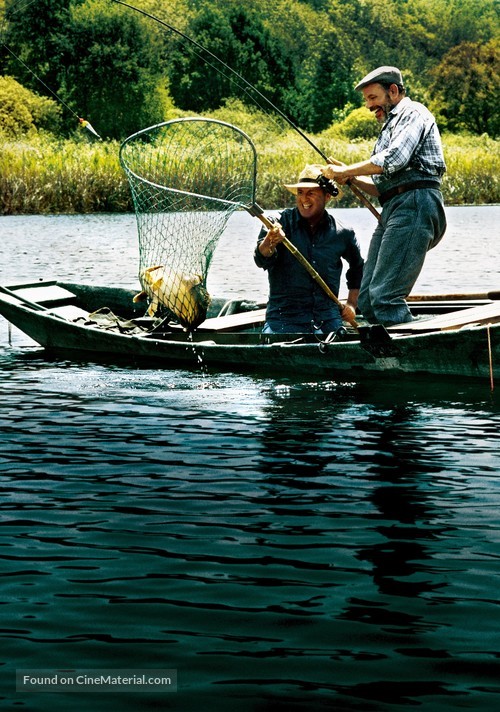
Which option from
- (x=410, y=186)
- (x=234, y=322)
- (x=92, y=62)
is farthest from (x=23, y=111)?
(x=410, y=186)

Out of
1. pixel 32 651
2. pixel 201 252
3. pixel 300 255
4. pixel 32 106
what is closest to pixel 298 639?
pixel 32 651

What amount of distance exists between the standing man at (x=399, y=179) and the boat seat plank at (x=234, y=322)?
1.74 m

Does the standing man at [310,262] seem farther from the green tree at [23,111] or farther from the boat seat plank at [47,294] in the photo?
the green tree at [23,111]

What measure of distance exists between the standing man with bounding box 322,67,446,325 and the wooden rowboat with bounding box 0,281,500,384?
41cm

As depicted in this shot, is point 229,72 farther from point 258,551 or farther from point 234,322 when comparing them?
point 258,551

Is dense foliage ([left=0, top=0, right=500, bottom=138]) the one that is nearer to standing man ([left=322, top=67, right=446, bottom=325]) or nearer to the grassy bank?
the grassy bank

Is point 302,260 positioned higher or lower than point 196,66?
lower

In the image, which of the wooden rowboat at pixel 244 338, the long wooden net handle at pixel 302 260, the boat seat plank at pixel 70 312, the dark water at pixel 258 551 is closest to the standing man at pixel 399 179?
the long wooden net handle at pixel 302 260

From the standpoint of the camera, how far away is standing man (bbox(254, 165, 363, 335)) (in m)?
8.34

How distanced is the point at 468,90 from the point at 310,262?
61.3 m

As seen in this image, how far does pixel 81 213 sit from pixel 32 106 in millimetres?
28787

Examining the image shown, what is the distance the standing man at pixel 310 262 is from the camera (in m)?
8.34

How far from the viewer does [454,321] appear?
8.63m

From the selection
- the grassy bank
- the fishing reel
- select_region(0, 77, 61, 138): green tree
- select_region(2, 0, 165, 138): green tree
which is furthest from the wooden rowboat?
select_region(2, 0, 165, 138): green tree
